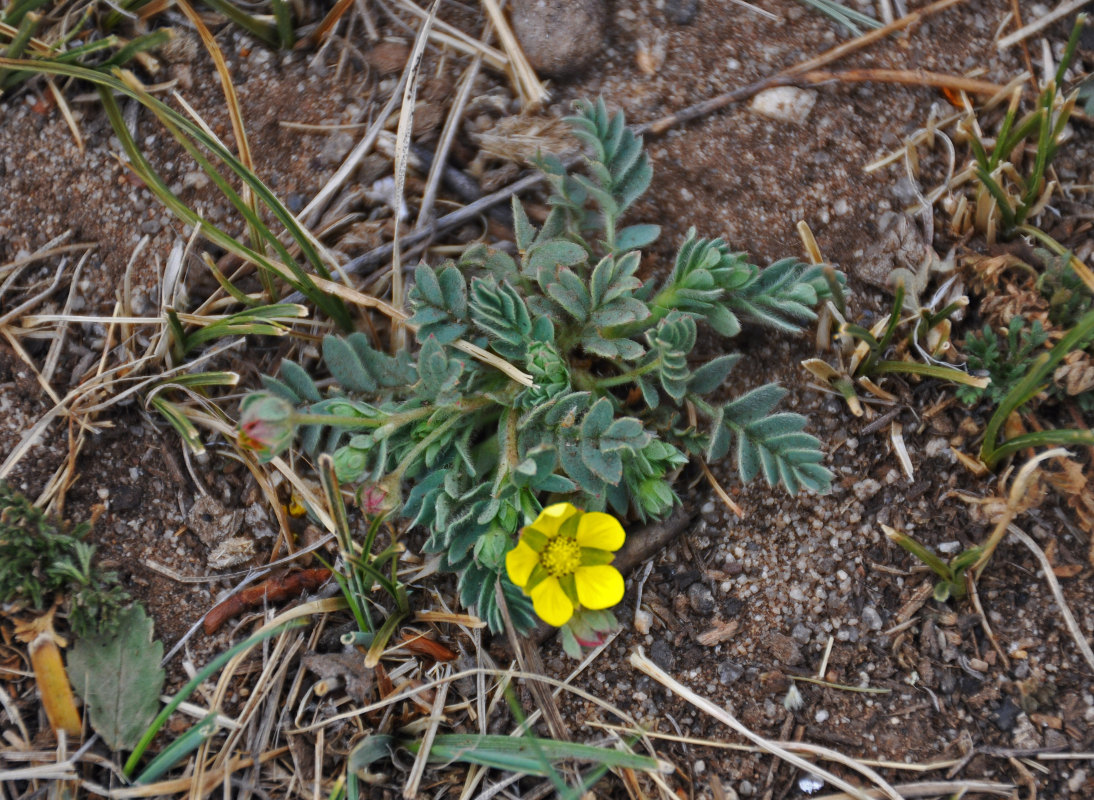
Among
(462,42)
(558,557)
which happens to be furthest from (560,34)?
(558,557)

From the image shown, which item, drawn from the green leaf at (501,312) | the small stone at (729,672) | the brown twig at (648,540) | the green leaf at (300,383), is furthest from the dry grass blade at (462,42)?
the small stone at (729,672)

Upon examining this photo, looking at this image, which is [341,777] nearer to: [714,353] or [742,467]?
[742,467]

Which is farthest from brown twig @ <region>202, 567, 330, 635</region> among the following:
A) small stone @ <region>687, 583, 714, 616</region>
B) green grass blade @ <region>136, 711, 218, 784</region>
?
small stone @ <region>687, 583, 714, 616</region>

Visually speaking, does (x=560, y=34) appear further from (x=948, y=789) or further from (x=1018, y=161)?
(x=948, y=789)

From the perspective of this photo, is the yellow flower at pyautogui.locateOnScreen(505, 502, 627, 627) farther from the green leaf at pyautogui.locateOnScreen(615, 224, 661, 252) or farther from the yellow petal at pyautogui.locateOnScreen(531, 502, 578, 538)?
the green leaf at pyautogui.locateOnScreen(615, 224, 661, 252)

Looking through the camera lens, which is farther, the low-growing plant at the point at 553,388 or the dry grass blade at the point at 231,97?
the dry grass blade at the point at 231,97

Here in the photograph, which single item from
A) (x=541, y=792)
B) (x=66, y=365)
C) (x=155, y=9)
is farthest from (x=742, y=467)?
(x=155, y=9)

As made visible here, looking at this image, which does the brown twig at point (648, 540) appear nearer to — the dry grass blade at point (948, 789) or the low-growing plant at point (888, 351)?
the low-growing plant at point (888, 351)
